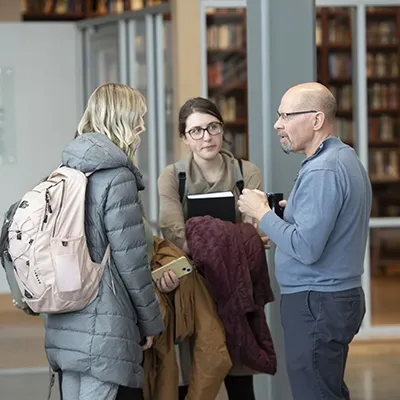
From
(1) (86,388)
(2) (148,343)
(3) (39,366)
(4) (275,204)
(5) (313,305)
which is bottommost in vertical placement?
(3) (39,366)

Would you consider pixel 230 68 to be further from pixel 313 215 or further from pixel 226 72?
pixel 313 215

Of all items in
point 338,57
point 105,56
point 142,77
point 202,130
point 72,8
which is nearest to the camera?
point 202,130

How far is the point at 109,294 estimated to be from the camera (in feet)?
11.3

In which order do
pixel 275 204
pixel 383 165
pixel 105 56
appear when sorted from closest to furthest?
pixel 275 204 → pixel 383 165 → pixel 105 56

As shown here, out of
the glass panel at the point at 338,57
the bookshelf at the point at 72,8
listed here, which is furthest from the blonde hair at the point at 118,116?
the bookshelf at the point at 72,8

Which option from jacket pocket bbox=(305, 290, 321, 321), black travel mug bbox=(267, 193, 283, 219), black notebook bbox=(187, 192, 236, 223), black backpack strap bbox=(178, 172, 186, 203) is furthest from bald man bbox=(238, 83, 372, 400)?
black backpack strap bbox=(178, 172, 186, 203)

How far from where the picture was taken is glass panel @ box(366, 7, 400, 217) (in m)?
7.37

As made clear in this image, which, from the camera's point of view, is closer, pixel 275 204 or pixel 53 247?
pixel 53 247

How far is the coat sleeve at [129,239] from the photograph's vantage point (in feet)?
11.1

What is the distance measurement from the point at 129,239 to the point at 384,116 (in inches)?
170

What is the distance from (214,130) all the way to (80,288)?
98 centimetres

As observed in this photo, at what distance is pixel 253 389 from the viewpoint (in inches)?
169

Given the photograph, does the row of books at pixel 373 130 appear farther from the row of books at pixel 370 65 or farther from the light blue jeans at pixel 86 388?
the light blue jeans at pixel 86 388

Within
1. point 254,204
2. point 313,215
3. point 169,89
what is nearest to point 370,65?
point 169,89
